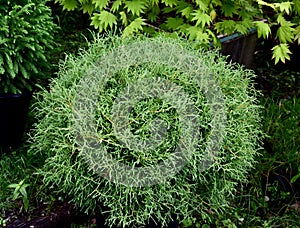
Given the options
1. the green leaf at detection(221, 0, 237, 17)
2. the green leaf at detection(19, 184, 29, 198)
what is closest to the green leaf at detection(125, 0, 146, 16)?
the green leaf at detection(221, 0, 237, 17)

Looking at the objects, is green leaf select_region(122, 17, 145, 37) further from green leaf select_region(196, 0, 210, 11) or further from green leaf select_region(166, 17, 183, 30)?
green leaf select_region(196, 0, 210, 11)

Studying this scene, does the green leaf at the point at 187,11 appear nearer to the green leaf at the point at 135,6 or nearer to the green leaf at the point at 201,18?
the green leaf at the point at 201,18

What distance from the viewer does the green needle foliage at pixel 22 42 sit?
2.56 meters

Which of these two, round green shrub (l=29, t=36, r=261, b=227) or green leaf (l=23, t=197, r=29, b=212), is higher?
round green shrub (l=29, t=36, r=261, b=227)

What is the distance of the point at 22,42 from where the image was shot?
2613mm

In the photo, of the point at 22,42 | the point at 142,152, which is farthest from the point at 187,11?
the point at 142,152

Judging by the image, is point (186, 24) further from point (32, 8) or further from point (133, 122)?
point (133, 122)

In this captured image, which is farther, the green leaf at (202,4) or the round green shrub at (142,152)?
the green leaf at (202,4)

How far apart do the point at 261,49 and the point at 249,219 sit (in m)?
2.09

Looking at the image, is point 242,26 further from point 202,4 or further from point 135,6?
point 135,6

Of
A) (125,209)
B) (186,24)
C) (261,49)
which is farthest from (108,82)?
(261,49)

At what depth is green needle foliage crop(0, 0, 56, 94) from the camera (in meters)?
2.56

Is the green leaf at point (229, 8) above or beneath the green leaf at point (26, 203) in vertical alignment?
above

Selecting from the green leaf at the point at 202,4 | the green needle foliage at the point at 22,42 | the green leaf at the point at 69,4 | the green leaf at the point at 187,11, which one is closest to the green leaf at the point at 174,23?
the green leaf at the point at 187,11
